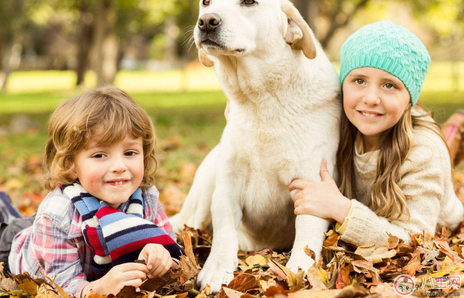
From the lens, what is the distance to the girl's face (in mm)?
3121

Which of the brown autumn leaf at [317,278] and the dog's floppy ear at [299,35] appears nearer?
the brown autumn leaf at [317,278]

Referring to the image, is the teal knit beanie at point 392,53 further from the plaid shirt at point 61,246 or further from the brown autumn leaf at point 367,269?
the plaid shirt at point 61,246

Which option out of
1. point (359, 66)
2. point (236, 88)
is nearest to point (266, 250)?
point (236, 88)

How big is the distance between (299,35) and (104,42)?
17.6 meters

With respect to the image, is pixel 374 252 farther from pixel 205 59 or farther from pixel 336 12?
pixel 336 12

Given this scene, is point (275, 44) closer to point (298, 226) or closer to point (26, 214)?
point (298, 226)

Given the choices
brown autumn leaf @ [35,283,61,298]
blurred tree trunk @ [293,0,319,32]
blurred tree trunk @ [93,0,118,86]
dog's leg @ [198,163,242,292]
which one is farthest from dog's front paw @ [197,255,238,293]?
blurred tree trunk @ [93,0,118,86]

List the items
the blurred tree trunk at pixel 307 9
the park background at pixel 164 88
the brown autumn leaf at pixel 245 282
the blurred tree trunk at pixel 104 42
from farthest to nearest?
the blurred tree trunk at pixel 104 42, the blurred tree trunk at pixel 307 9, the park background at pixel 164 88, the brown autumn leaf at pixel 245 282

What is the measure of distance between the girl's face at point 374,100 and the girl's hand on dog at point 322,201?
16.7 inches

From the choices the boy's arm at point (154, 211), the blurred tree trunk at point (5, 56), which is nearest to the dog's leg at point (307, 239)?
the boy's arm at point (154, 211)

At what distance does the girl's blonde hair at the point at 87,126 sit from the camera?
276 centimetres

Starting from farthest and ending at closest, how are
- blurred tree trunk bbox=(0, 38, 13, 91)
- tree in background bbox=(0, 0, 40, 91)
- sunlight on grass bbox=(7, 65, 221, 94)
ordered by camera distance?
blurred tree trunk bbox=(0, 38, 13, 91), sunlight on grass bbox=(7, 65, 221, 94), tree in background bbox=(0, 0, 40, 91)

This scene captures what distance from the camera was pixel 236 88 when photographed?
324 centimetres

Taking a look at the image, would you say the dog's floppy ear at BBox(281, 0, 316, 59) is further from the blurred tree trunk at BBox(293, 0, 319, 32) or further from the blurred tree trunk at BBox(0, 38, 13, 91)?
the blurred tree trunk at BBox(0, 38, 13, 91)
